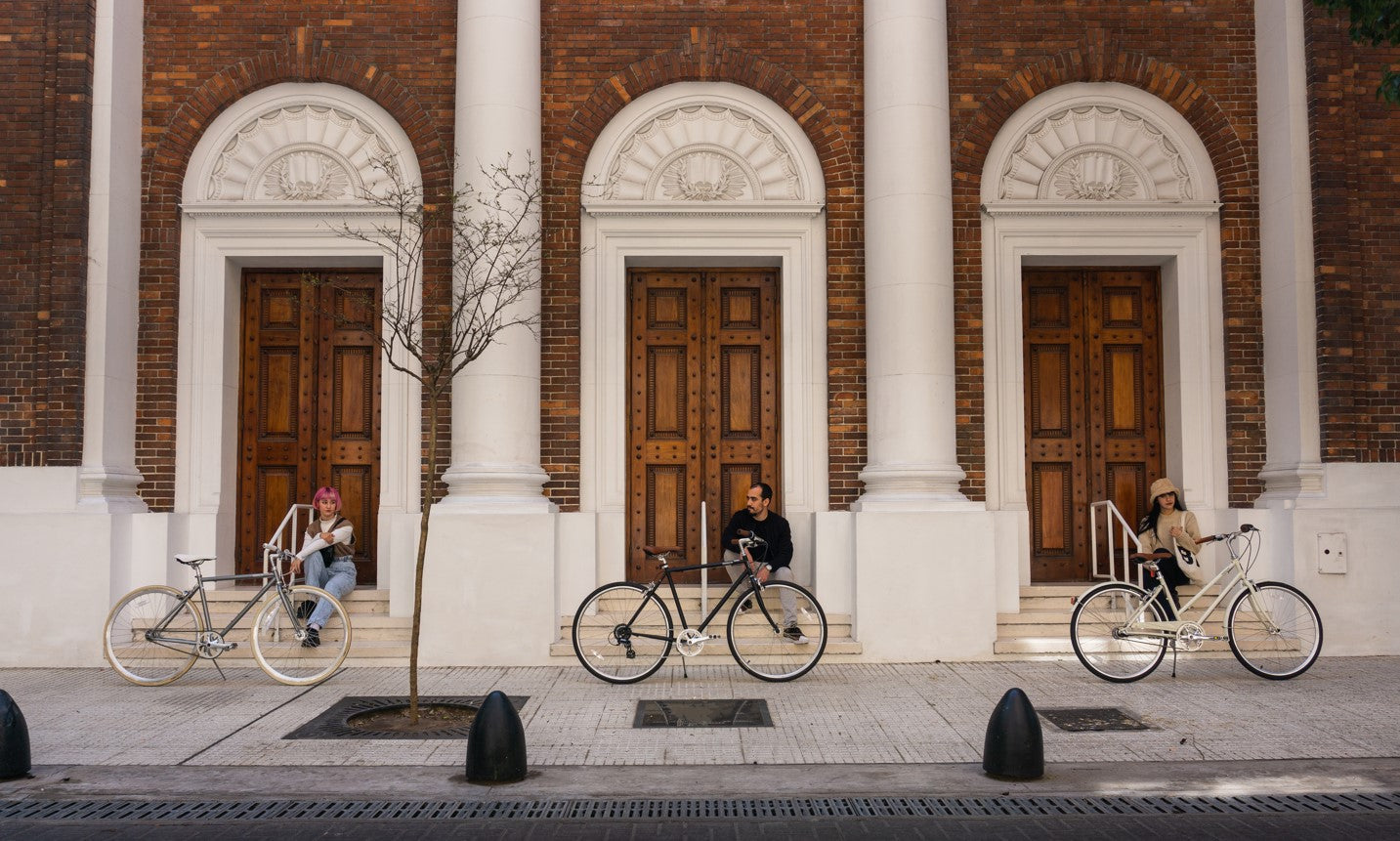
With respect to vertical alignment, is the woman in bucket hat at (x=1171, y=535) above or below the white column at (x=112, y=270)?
below

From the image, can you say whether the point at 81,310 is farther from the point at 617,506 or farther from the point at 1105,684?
the point at 1105,684

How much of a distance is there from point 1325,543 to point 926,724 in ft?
17.4

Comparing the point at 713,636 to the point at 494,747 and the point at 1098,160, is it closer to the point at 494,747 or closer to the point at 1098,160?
the point at 494,747

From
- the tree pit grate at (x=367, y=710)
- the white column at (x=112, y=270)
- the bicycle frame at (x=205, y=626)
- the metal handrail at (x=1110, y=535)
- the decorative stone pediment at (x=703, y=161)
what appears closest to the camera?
the tree pit grate at (x=367, y=710)

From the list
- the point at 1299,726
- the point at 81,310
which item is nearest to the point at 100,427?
the point at 81,310

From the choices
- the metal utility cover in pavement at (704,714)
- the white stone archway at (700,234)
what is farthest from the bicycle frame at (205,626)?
the metal utility cover in pavement at (704,714)

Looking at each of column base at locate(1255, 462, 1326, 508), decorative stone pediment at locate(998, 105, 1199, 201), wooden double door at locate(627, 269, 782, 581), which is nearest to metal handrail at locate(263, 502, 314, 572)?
wooden double door at locate(627, 269, 782, 581)

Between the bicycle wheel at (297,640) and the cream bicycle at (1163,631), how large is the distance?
586 centimetres

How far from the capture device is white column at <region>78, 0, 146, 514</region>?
427 inches

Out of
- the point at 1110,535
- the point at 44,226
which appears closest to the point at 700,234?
the point at 1110,535

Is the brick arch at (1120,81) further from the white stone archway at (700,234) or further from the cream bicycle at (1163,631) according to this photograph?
the cream bicycle at (1163,631)

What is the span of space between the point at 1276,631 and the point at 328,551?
26.8 ft

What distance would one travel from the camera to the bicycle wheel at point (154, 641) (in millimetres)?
9352

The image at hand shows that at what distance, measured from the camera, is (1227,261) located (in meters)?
11.8
